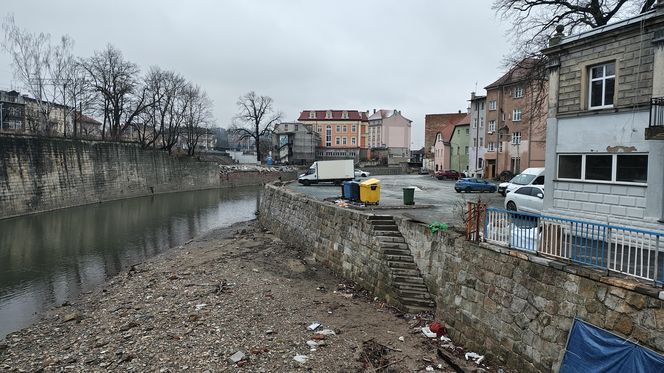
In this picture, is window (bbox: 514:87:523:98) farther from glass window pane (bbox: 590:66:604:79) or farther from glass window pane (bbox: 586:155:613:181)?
glass window pane (bbox: 586:155:613:181)

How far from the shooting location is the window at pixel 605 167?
9.69m

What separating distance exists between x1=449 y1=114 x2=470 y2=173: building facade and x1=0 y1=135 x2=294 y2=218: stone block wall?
33219 mm

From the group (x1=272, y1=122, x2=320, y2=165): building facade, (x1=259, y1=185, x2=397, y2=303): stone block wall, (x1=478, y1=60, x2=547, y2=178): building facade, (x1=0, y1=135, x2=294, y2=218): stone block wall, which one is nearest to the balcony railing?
(x1=259, y1=185, x2=397, y2=303): stone block wall

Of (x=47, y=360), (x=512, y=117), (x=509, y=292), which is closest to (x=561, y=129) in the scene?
(x=509, y=292)

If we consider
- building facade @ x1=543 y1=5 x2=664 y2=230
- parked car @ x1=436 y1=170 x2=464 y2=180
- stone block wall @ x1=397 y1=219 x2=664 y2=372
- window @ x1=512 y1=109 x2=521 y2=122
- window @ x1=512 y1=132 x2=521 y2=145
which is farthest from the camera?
parked car @ x1=436 y1=170 x2=464 y2=180

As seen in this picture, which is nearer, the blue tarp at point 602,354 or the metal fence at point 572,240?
the blue tarp at point 602,354

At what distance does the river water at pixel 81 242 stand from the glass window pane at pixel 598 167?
616 inches

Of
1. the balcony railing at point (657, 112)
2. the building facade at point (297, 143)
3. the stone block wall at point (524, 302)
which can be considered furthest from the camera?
the building facade at point (297, 143)

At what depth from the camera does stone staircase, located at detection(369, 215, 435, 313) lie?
10.8 m

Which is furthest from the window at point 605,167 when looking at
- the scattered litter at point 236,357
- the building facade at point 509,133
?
the building facade at point 509,133

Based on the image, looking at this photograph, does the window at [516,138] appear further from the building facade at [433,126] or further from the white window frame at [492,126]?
the building facade at [433,126]

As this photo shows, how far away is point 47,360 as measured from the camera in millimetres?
8648

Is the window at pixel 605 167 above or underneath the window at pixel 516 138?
underneath

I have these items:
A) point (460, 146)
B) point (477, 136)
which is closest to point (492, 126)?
point (477, 136)
